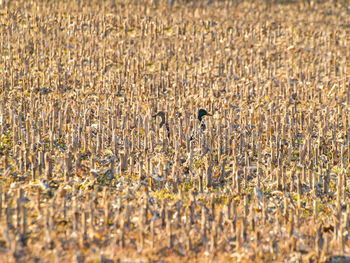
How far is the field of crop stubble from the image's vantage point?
560 cm

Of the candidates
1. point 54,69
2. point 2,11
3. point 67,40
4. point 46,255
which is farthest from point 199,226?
point 2,11

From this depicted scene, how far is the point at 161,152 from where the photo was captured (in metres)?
8.00

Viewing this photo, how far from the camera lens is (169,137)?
8.63m

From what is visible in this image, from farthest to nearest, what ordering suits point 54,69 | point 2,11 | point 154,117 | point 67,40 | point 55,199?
point 2,11, point 67,40, point 54,69, point 154,117, point 55,199

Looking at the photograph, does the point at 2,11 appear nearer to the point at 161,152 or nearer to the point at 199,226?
the point at 161,152

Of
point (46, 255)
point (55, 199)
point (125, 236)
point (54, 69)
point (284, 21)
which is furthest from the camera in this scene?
point (284, 21)

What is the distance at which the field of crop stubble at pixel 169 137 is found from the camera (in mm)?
5602

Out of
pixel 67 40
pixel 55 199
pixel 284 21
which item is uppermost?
pixel 284 21

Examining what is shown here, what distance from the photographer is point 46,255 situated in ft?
17.0

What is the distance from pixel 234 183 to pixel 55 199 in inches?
102

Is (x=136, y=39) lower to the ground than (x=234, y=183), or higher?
higher

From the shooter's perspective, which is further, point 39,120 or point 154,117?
point 154,117

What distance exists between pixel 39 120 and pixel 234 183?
150 inches

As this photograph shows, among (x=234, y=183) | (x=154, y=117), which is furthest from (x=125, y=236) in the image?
(x=154, y=117)
